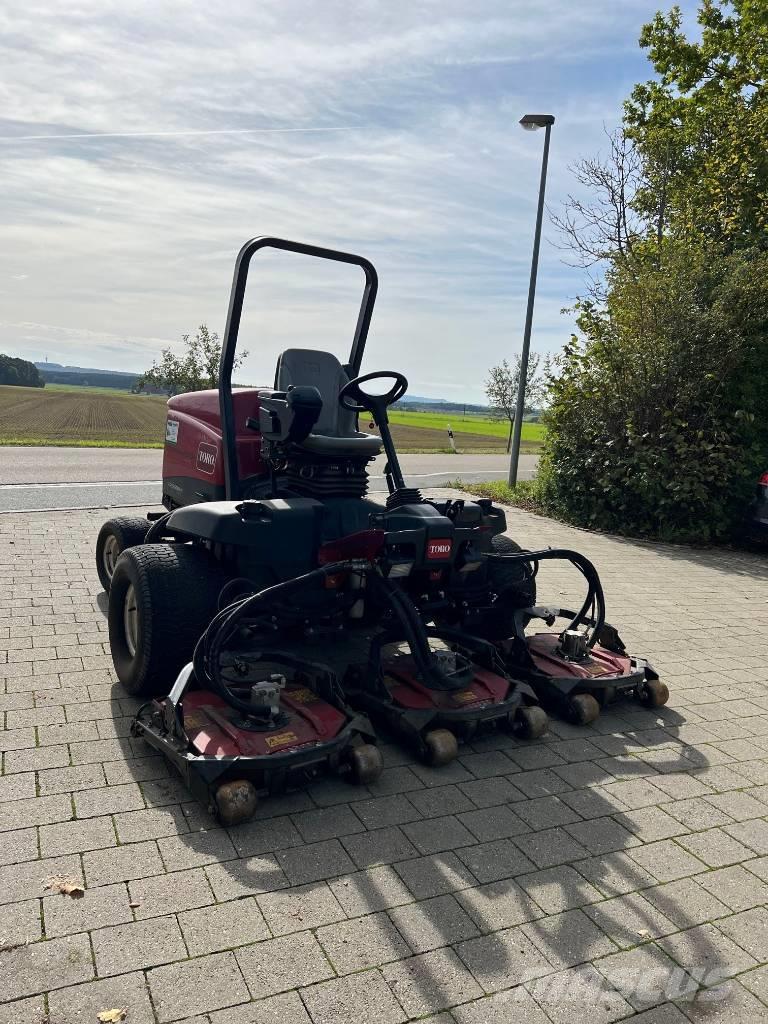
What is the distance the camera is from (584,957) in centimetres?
247

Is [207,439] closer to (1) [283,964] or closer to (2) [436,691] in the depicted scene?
(2) [436,691]

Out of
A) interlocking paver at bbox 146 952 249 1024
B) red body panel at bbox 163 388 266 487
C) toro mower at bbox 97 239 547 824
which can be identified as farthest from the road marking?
interlocking paver at bbox 146 952 249 1024

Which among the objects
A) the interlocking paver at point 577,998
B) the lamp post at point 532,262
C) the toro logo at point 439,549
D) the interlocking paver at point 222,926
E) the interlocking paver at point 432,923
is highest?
the lamp post at point 532,262

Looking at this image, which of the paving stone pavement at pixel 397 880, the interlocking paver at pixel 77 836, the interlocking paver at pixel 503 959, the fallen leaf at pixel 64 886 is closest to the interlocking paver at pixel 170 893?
the paving stone pavement at pixel 397 880

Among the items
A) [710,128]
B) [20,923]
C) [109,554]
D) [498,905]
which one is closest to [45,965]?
[20,923]

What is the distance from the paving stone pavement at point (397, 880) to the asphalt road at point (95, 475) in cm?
614

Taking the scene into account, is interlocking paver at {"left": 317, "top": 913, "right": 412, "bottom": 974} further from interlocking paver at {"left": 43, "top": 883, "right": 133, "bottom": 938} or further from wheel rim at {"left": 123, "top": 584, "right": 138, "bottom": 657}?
wheel rim at {"left": 123, "top": 584, "right": 138, "bottom": 657}

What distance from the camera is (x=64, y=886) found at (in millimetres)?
2611

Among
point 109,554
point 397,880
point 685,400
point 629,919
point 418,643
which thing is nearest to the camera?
point 629,919

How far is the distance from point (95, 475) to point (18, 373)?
84.5 metres

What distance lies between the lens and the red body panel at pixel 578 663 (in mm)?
4367

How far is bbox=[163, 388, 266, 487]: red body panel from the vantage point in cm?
492

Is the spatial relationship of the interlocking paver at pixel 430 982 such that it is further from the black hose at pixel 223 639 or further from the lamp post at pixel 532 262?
the lamp post at pixel 532 262

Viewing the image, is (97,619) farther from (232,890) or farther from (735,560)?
(735,560)
